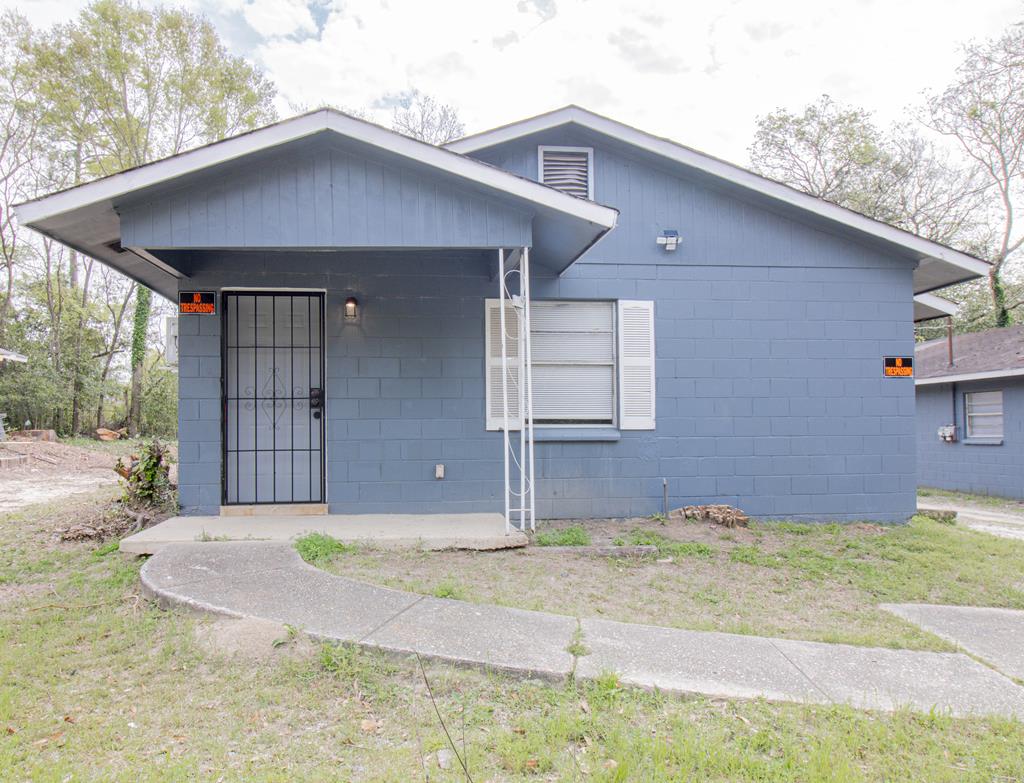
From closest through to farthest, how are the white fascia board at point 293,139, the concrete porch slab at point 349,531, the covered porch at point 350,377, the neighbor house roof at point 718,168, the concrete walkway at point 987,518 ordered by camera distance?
the white fascia board at point 293,139 → the concrete porch slab at point 349,531 → the covered porch at point 350,377 → the neighbor house roof at point 718,168 → the concrete walkway at point 987,518

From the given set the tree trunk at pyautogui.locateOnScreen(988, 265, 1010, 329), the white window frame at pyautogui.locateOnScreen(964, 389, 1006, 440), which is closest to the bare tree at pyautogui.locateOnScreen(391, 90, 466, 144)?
the white window frame at pyautogui.locateOnScreen(964, 389, 1006, 440)

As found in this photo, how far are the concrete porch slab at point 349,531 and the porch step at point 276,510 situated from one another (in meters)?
0.10

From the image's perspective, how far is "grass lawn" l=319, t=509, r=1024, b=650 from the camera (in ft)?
13.1

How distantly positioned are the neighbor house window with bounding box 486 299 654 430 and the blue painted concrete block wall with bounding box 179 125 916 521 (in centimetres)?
15

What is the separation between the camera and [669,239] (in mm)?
6859

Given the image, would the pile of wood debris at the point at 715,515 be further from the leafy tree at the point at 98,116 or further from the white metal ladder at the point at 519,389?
the leafy tree at the point at 98,116

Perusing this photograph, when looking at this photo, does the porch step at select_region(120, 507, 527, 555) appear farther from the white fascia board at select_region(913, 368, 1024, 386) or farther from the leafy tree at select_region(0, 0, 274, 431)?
the leafy tree at select_region(0, 0, 274, 431)

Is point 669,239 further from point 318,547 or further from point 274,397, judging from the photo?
point 318,547

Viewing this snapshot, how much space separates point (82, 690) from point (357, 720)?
1.37 metres

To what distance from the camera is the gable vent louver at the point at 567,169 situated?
7020 mm

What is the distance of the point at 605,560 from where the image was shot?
534 centimetres

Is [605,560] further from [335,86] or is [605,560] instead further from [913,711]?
[335,86]

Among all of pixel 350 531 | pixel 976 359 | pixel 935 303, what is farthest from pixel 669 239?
pixel 976 359

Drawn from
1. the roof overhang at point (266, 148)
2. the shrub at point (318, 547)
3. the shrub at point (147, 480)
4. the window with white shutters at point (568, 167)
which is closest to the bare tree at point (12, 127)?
the shrub at point (147, 480)
